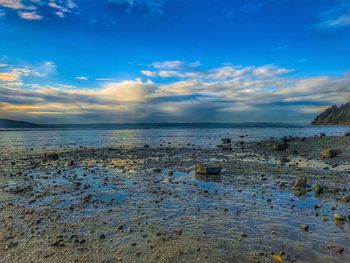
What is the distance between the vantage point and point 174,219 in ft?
38.4

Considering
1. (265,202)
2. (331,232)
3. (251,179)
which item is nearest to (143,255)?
(331,232)

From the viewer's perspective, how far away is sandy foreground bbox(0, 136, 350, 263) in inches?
347

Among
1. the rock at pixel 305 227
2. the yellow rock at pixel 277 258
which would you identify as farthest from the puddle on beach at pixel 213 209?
the yellow rock at pixel 277 258

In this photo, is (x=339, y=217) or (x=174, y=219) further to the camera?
(x=174, y=219)

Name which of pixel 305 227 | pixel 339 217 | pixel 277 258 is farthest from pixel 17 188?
pixel 339 217

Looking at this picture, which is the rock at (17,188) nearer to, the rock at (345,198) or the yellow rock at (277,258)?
the yellow rock at (277,258)

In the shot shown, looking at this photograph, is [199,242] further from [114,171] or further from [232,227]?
[114,171]

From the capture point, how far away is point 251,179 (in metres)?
19.5

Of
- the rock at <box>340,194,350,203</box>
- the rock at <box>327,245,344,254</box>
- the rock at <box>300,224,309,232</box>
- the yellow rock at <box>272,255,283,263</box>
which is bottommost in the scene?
the yellow rock at <box>272,255,283,263</box>

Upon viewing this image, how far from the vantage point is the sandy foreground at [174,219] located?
8.80 meters

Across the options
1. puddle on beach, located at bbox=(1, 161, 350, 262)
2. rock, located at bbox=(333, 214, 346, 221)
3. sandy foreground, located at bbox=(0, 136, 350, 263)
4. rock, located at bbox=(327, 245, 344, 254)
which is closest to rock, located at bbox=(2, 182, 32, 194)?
sandy foreground, located at bbox=(0, 136, 350, 263)

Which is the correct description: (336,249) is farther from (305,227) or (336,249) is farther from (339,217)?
(339,217)

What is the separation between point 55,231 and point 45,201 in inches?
170

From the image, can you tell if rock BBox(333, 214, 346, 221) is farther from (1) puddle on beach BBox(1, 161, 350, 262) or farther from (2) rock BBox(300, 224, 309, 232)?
(2) rock BBox(300, 224, 309, 232)
